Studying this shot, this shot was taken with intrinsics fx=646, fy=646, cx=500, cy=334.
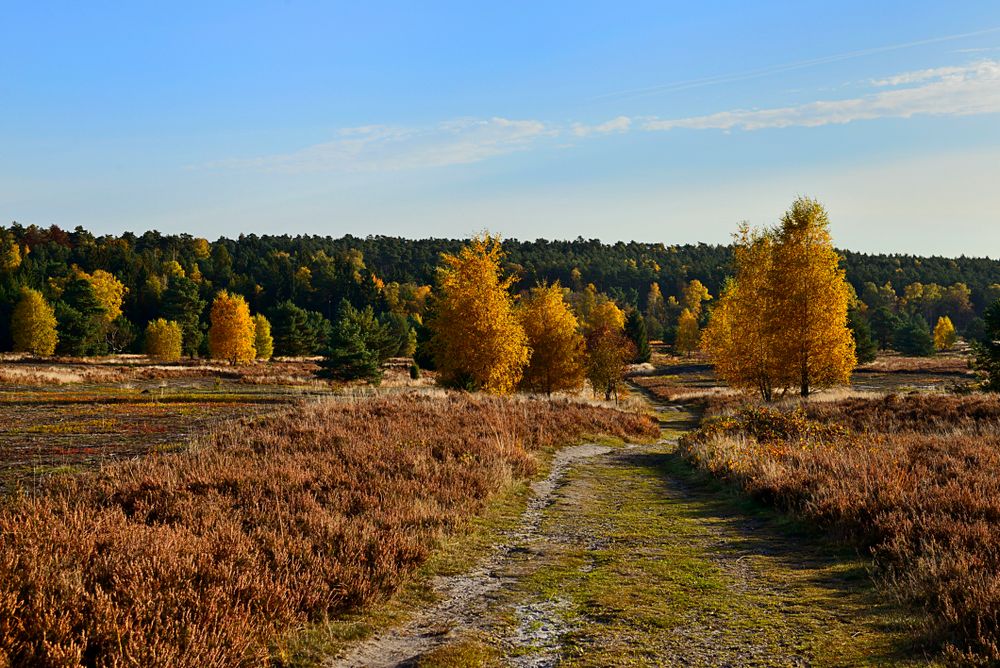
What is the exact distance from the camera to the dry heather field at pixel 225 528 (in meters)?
5.13

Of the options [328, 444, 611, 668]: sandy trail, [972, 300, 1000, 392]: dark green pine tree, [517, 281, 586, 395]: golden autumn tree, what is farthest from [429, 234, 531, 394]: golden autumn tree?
[972, 300, 1000, 392]: dark green pine tree

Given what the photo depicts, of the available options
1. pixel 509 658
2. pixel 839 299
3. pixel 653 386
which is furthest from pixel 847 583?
pixel 653 386

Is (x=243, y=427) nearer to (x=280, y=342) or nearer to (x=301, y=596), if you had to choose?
(x=301, y=596)

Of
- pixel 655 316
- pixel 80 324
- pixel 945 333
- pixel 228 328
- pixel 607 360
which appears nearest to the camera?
pixel 607 360

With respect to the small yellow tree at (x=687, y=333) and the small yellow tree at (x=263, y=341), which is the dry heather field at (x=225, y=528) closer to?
the small yellow tree at (x=263, y=341)

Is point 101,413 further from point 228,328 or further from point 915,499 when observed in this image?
point 228,328

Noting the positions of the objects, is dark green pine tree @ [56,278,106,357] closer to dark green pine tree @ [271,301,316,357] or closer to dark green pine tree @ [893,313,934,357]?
dark green pine tree @ [271,301,316,357]

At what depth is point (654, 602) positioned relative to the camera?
6934 mm

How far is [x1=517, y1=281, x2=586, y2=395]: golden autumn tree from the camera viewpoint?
40562 millimetres

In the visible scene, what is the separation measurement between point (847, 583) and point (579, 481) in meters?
7.91

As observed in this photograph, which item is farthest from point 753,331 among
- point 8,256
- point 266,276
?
point 8,256

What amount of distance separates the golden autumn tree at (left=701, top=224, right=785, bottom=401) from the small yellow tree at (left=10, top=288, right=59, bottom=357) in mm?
72288

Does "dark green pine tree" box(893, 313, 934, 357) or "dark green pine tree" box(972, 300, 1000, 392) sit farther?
"dark green pine tree" box(893, 313, 934, 357)

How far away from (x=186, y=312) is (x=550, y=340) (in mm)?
74125
